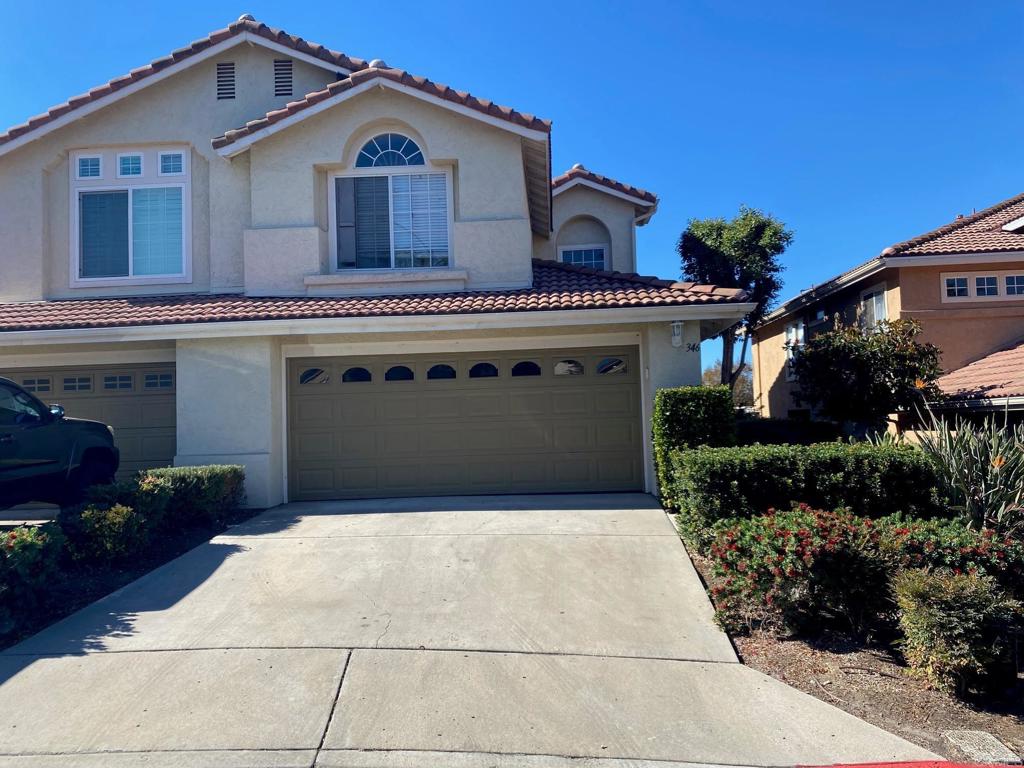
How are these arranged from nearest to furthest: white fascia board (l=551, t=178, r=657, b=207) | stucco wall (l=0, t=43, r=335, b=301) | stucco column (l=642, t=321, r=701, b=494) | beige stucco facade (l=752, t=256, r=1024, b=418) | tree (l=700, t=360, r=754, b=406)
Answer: stucco column (l=642, t=321, r=701, b=494) < stucco wall (l=0, t=43, r=335, b=301) < beige stucco facade (l=752, t=256, r=1024, b=418) < white fascia board (l=551, t=178, r=657, b=207) < tree (l=700, t=360, r=754, b=406)

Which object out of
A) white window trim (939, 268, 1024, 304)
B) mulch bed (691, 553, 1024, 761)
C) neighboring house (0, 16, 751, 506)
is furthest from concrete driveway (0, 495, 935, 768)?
white window trim (939, 268, 1024, 304)

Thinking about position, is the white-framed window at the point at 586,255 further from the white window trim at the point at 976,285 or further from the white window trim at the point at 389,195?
the white window trim at the point at 976,285

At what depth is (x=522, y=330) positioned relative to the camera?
11.5 meters

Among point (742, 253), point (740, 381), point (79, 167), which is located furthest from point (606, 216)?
point (740, 381)

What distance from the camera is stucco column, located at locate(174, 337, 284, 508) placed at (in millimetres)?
11266

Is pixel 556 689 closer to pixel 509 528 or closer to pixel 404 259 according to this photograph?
pixel 509 528

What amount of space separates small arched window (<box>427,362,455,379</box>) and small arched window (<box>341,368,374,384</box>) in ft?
3.15

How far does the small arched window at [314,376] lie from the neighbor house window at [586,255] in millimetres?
7829

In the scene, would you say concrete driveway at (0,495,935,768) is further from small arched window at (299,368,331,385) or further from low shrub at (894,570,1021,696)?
small arched window at (299,368,331,385)

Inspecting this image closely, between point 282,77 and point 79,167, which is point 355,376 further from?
point 79,167

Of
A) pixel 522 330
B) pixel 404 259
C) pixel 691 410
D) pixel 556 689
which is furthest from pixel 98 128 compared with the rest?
pixel 556 689

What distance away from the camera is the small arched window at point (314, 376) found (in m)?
11.8

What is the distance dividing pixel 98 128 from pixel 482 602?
11.7 m

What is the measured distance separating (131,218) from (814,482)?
38.9 ft
